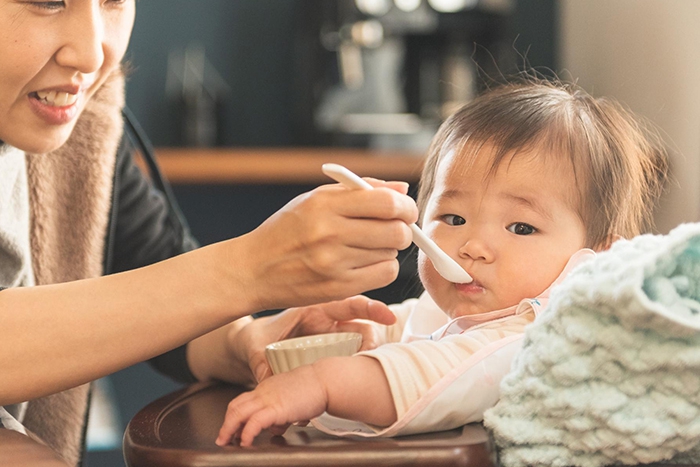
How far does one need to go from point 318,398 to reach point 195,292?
16cm

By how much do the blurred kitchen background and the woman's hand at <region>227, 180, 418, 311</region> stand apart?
5.13 ft

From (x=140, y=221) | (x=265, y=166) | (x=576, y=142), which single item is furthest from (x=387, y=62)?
(x=576, y=142)

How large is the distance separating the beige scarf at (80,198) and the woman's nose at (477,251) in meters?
0.65

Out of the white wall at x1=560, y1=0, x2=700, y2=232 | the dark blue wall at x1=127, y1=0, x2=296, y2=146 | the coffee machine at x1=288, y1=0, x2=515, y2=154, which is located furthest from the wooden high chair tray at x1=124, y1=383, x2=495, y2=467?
the dark blue wall at x1=127, y1=0, x2=296, y2=146

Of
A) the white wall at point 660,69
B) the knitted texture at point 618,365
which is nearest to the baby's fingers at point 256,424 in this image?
the knitted texture at point 618,365

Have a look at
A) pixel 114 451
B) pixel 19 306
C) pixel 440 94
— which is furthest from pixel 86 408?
pixel 440 94

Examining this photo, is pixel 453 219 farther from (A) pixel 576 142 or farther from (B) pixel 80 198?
(B) pixel 80 198

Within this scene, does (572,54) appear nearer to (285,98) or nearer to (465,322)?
(285,98)

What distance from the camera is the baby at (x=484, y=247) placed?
786 mm

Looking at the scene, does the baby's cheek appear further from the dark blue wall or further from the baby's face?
the dark blue wall

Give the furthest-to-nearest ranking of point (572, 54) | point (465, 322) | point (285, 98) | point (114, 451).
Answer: point (285, 98) → point (572, 54) → point (114, 451) → point (465, 322)

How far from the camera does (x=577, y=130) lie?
3.44ft

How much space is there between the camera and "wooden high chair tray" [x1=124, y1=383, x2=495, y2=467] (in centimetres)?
70

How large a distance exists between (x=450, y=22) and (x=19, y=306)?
2.31m
